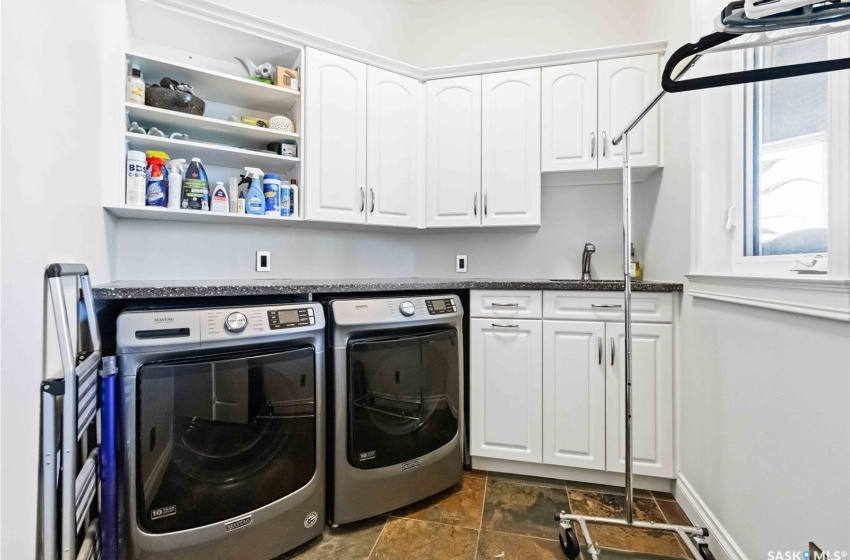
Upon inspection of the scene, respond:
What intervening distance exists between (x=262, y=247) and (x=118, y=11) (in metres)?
1.15

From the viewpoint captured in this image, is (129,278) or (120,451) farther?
(129,278)

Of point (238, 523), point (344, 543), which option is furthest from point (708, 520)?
point (238, 523)

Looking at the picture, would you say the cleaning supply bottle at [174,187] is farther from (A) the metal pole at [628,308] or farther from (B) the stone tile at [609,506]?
(B) the stone tile at [609,506]

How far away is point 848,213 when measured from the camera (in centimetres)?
81

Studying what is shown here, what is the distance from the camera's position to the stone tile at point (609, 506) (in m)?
1.59

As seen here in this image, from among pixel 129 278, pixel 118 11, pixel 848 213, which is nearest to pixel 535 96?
pixel 848 213

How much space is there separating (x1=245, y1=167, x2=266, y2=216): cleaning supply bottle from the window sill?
6.58ft

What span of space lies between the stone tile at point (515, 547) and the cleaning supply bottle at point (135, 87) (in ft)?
7.64

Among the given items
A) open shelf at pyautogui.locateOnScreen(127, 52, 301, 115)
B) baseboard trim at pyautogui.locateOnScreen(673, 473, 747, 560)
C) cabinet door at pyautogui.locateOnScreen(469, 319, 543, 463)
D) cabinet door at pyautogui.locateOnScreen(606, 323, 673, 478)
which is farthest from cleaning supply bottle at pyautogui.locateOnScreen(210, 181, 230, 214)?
baseboard trim at pyautogui.locateOnScreen(673, 473, 747, 560)

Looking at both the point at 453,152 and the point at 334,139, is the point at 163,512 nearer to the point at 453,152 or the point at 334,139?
the point at 334,139

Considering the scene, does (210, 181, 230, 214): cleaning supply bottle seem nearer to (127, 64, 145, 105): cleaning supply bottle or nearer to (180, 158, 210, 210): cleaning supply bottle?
(180, 158, 210, 210): cleaning supply bottle

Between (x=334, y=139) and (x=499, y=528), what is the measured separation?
2029mm

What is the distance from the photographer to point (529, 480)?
1.87m

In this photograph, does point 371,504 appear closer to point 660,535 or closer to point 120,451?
point 120,451
